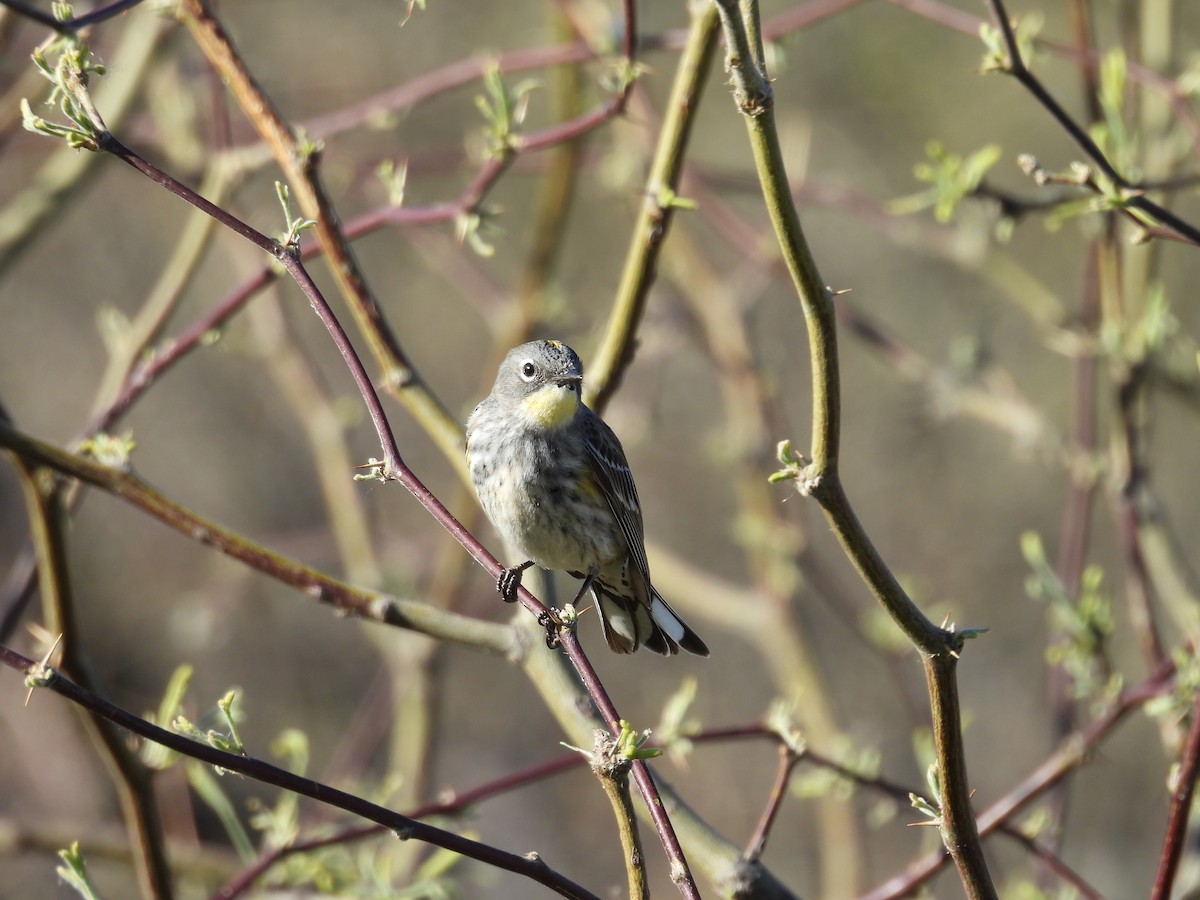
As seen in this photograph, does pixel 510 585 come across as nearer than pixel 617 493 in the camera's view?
Yes

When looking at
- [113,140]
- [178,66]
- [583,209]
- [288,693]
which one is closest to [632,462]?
[583,209]

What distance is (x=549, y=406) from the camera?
13.2ft

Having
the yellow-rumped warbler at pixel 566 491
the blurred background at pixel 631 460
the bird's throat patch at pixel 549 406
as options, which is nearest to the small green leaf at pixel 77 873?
the yellow-rumped warbler at pixel 566 491

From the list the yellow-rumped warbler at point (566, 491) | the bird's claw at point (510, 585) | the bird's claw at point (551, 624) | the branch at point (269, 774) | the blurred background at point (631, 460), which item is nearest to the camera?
the branch at point (269, 774)

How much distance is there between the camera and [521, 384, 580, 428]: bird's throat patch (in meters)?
3.98

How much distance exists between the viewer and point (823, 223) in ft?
40.4

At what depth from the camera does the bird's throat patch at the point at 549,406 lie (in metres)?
3.98

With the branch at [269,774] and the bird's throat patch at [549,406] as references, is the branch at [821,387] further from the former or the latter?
the bird's throat patch at [549,406]

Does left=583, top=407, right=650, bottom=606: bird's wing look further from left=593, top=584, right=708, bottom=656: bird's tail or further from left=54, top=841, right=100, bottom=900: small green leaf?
left=54, top=841, right=100, bottom=900: small green leaf

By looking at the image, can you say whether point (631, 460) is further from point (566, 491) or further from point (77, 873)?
point (77, 873)

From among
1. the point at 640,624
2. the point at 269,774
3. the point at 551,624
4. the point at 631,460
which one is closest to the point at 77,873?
the point at 269,774

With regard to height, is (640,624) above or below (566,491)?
below

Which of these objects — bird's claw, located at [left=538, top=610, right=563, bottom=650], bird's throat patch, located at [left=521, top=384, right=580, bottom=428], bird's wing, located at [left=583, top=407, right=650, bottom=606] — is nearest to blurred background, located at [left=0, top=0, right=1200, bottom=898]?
bird's wing, located at [left=583, top=407, right=650, bottom=606]

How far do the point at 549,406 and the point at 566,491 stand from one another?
0.97 feet
